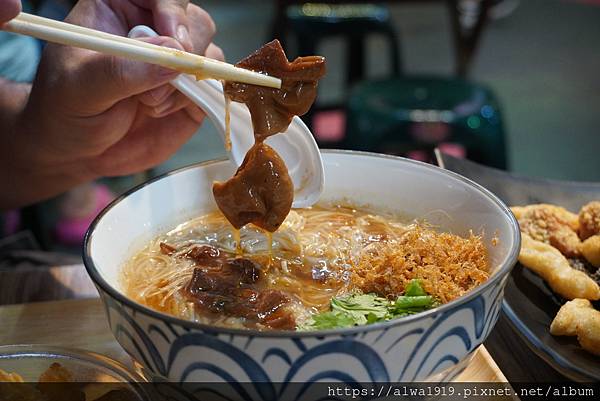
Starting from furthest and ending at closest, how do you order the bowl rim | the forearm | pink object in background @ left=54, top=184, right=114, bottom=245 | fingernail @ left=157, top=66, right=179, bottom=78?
pink object in background @ left=54, top=184, right=114, bottom=245, the forearm, fingernail @ left=157, top=66, right=179, bottom=78, the bowl rim

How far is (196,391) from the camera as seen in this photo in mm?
999

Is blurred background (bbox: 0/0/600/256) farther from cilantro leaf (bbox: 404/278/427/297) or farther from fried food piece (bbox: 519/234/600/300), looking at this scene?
cilantro leaf (bbox: 404/278/427/297)

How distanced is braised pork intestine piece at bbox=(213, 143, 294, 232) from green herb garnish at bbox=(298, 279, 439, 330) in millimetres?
254

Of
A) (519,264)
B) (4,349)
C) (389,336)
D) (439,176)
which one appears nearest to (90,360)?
(4,349)

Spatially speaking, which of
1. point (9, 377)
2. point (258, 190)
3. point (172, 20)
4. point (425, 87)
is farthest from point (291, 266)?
point (425, 87)

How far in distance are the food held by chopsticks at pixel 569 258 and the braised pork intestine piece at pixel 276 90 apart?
2.31ft

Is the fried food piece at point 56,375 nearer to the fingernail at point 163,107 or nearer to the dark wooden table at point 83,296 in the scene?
the dark wooden table at point 83,296

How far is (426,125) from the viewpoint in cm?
358

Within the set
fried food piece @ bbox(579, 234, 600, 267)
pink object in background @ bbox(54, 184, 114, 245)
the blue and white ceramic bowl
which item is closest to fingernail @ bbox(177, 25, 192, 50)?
the blue and white ceramic bowl

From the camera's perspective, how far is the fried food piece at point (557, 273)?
1.50 m

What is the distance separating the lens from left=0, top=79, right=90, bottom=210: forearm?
1.98 m

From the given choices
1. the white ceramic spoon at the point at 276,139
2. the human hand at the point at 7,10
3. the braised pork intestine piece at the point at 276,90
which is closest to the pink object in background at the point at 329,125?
the white ceramic spoon at the point at 276,139

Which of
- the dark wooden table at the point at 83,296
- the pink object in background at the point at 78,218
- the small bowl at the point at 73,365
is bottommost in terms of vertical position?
the pink object in background at the point at 78,218

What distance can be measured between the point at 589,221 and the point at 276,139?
88 cm
